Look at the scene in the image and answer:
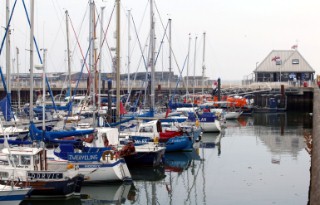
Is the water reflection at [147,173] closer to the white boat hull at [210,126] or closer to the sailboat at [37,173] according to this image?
the sailboat at [37,173]

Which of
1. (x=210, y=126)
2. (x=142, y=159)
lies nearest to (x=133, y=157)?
(x=142, y=159)

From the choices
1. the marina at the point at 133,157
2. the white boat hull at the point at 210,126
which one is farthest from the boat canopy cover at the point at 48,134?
the white boat hull at the point at 210,126

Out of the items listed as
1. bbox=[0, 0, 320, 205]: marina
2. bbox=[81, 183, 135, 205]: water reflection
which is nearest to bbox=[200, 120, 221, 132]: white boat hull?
bbox=[0, 0, 320, 205]: marina

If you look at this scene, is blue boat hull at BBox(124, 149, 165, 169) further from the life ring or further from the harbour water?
the life ring

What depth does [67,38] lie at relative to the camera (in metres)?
47.6

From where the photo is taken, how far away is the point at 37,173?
21.9 metres

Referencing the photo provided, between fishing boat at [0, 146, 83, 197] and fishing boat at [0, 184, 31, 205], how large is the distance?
88.7 inches

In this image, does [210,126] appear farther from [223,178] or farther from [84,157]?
[84,157]

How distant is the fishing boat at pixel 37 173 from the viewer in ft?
71.8

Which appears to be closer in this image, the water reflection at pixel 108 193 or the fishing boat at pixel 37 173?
the fishing boat at pixel 37 173

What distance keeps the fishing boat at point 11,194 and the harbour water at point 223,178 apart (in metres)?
3.21

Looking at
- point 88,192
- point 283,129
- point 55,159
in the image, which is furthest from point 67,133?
point 283,129

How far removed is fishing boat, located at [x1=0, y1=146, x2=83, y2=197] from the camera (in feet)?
71.8

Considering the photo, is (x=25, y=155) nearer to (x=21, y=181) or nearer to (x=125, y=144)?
(x=21, y=181)
